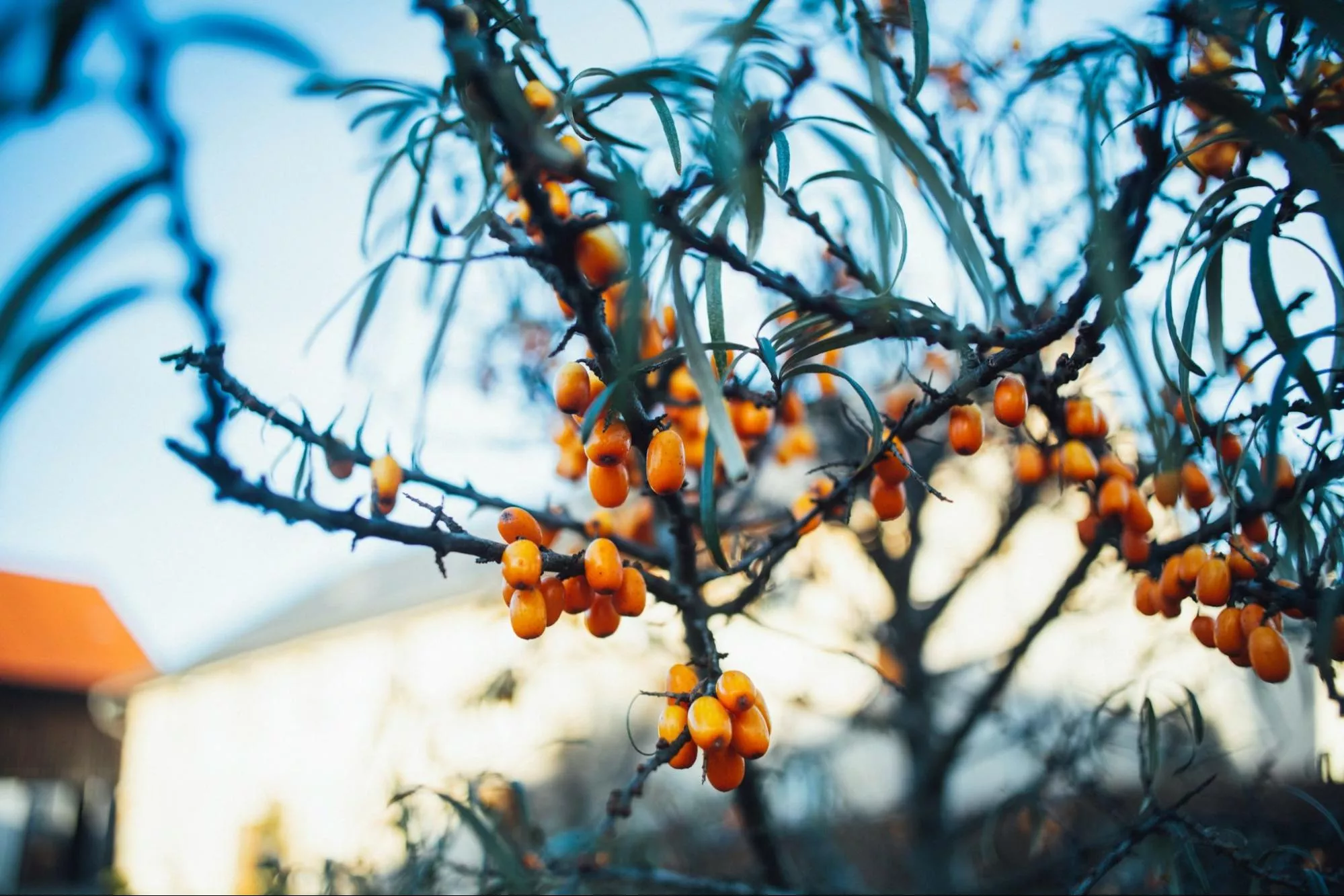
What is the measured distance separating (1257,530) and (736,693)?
0.89m

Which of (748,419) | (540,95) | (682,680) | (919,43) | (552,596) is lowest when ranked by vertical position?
(682,680)

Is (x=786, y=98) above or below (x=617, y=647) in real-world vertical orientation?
above

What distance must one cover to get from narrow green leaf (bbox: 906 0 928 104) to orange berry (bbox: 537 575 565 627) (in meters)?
0.69

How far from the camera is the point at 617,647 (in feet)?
9.11

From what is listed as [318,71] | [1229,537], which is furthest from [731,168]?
[1229,537]

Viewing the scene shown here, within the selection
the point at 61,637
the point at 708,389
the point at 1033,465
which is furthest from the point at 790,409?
the point at 61,637

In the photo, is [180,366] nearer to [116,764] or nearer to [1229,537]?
[1229,537]

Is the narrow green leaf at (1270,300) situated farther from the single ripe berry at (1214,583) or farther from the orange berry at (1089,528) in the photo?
the orange berry at (1089,528)

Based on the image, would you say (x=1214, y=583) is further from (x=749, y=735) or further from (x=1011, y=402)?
(x=749, y=735)

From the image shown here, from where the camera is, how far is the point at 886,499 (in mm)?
1213

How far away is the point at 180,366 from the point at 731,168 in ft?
1.97

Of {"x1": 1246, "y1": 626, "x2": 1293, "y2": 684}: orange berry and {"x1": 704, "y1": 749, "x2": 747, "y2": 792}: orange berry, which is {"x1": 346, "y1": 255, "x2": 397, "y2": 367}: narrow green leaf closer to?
{"x1": 704, "y1": 749, "x2": 747, "y2": 792}: orange berry

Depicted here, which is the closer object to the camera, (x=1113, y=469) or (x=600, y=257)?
(x=600, y=257)

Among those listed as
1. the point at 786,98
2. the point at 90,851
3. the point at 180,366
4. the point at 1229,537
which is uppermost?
the point at 786,98
